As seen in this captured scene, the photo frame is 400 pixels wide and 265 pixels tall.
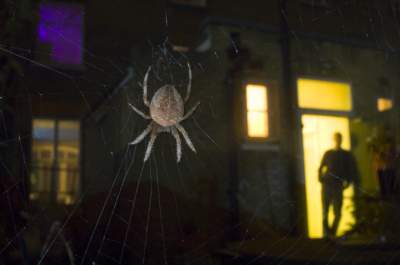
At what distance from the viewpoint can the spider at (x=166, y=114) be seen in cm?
134

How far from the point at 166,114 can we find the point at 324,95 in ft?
2.58

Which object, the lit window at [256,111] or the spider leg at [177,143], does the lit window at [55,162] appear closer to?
the spider leg at [177,143]

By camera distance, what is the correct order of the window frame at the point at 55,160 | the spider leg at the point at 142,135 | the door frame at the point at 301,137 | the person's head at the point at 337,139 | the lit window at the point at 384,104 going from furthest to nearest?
the lit window at the point at 384,104, the person's head at the point at 337,139, the door frame at the point at 301,137, the spider leg at the point at 142,135, the window frame at the point at 55,160

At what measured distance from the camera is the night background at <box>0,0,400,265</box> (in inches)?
47.1

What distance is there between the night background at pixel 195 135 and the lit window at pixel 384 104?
0.01m

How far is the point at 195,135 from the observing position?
1.41 metres

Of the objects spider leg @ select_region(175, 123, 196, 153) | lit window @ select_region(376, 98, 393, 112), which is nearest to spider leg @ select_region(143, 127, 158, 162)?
spider leg @ select_region(175, 123, 196, 153)

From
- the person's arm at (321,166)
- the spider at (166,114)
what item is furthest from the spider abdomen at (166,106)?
the person's arm at (321,166)

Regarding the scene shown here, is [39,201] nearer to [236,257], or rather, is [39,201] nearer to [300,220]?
[236,257]

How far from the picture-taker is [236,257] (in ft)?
4.35

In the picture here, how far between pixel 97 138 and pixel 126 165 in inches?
5.6

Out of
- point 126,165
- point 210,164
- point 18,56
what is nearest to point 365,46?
point 210,164

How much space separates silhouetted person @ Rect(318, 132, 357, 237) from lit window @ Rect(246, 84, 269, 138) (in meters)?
0.31

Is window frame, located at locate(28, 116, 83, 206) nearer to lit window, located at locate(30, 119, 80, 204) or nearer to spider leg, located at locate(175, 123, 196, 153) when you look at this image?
lit window, located at locate(30, 119, 80, 204)
